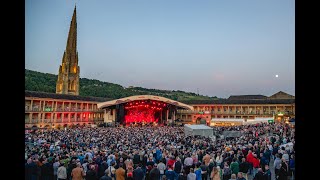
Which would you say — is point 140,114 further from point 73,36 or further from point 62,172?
point 73,36

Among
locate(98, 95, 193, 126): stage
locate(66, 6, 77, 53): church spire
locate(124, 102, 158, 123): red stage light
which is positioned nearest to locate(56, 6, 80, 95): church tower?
locate(66, 6, 77, 53): church spire

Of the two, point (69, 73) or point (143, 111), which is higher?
point (69, 73)

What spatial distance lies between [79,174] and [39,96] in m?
40.8

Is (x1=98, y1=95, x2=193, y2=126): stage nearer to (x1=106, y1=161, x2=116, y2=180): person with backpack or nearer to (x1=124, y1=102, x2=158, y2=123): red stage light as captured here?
(x1=124, y1=102, x2=158, y2=123): red stage light

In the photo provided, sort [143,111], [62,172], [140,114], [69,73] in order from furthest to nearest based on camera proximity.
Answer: [69,73] → [143,111] → [140,114] → [62,172]

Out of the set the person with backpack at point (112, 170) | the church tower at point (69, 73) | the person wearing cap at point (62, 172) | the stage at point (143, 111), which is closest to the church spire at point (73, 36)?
the church tower at point (69, 73)

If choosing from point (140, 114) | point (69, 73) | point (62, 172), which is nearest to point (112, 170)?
point (62, 172)

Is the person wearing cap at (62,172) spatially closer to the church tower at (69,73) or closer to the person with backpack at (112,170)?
the person with backpack at (112,170)
